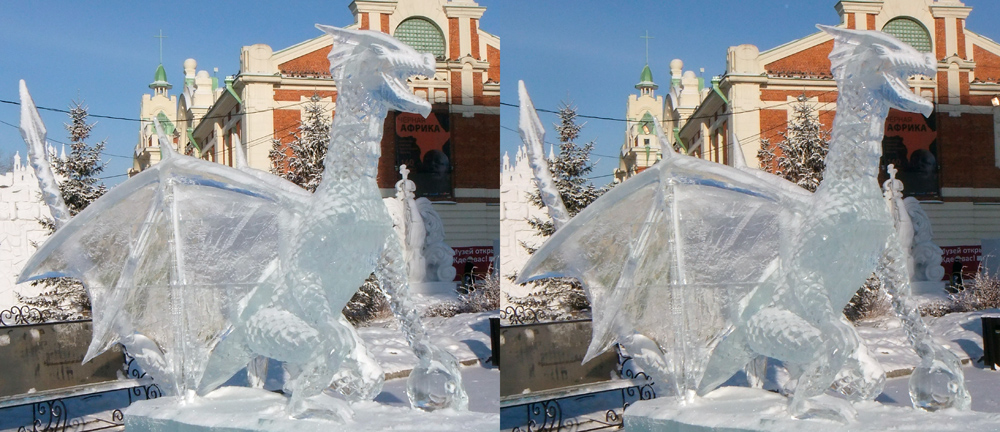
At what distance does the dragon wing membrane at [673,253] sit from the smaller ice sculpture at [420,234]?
247cm

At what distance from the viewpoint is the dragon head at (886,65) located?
11.3ft

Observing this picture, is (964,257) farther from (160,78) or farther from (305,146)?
(160,78)

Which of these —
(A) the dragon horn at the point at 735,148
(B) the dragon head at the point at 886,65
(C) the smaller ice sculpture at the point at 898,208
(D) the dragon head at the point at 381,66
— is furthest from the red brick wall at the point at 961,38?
(D) the dragon head at the point at 381,66

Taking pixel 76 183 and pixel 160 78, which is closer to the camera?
pixel 160 78

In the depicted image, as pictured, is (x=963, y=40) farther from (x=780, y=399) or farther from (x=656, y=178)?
(x=780, y=399)

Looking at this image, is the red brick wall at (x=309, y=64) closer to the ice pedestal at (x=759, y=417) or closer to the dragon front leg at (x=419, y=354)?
the dragon front leg at (x=419, y=354)

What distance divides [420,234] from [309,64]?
53.1 inches

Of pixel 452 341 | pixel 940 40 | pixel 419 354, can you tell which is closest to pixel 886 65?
pixel 419 354

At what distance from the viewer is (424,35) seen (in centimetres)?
646

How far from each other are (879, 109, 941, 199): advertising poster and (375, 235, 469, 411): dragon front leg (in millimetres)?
3596

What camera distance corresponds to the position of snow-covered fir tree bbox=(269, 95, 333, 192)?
6.68 meters

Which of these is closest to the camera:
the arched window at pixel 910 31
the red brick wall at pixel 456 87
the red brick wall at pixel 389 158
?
the arched window at pixel 910 31

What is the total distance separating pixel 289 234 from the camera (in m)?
3.71

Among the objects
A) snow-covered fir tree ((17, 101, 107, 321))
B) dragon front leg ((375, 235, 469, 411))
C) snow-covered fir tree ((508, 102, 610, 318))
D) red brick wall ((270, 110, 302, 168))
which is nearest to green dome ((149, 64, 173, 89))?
red brick wall ((270, 110, 302, 168))
